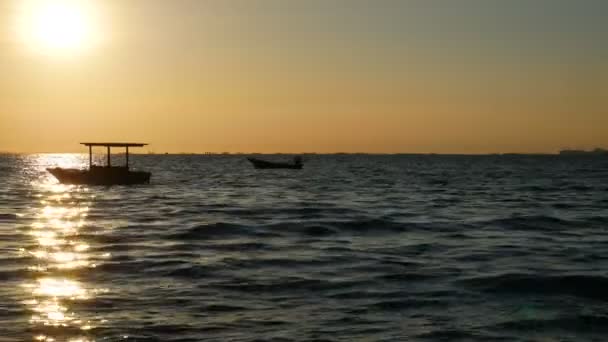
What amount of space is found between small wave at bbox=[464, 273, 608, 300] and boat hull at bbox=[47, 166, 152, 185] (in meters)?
59.5

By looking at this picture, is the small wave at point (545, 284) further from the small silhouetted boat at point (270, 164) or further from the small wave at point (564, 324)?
the small silhouetted boat at point (270, 164)

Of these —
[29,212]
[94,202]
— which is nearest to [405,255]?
[29,212]

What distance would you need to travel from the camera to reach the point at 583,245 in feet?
97.0

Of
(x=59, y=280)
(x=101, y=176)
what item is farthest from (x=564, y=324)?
(x=101, y=176)

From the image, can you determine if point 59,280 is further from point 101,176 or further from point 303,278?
point 101,176

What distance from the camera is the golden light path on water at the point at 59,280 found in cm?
1545

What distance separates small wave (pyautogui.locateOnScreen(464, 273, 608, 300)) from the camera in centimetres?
1975

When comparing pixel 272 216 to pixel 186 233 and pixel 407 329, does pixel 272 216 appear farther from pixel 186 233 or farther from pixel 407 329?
pixel 407 329

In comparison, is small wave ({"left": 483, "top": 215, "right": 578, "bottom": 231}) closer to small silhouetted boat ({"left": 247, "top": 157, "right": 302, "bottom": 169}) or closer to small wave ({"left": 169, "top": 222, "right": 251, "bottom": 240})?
small wave ({"left": 169, "top": 222, "right": 251, "bottom": 240})

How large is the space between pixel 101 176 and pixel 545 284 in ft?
200

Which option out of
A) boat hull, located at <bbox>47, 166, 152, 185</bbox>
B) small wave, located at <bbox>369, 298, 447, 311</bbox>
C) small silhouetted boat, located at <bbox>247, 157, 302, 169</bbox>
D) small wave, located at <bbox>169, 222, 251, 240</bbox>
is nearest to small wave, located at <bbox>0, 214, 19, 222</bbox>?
small wave, located at <bbox>169, 222, 251, 240</bbox>

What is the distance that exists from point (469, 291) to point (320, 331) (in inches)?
228

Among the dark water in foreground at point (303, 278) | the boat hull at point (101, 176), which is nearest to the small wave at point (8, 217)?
the dark water in foreground at point (303, 278)

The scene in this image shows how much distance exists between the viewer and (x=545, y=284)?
2073 centimetres
